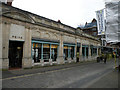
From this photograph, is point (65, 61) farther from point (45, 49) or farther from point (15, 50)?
point (15, 50)

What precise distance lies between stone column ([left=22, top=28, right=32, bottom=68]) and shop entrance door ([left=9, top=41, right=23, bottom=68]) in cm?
93

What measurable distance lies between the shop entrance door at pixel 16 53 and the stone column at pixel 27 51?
932 mm

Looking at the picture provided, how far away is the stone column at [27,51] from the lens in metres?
11.1

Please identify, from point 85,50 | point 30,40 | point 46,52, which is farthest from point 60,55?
point 85,50

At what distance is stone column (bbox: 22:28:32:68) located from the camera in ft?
36.4

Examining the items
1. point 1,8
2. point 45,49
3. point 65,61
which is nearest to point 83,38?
point 65,61

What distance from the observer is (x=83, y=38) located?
2284 cm

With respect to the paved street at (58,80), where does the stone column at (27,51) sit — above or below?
above

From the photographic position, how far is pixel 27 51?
37.7ft

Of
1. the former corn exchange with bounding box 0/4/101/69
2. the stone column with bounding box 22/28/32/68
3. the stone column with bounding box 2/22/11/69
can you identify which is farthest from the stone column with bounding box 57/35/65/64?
the stone column with bounding box 2/22/11/69

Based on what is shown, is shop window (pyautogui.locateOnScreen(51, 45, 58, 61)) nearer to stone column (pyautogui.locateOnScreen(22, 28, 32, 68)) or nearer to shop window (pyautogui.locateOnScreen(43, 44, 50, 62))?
shop window (pyautogui.locateOnScreen(43, 44, 50, 62))

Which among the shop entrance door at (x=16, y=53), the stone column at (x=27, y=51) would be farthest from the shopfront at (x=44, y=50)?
the shop entrance door at (x=16, y=53)

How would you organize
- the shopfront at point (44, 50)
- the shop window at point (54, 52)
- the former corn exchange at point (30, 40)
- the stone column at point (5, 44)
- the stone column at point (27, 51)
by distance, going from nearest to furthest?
the stone column at point (5, 44)
the former corn exchange at point (30, 40)
the stone column at point (27, 51)
the shopfront at point (44, 50)
the shop window at point (54, 52)

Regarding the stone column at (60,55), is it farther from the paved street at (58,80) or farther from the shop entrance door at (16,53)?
the paved street at (58,80)
